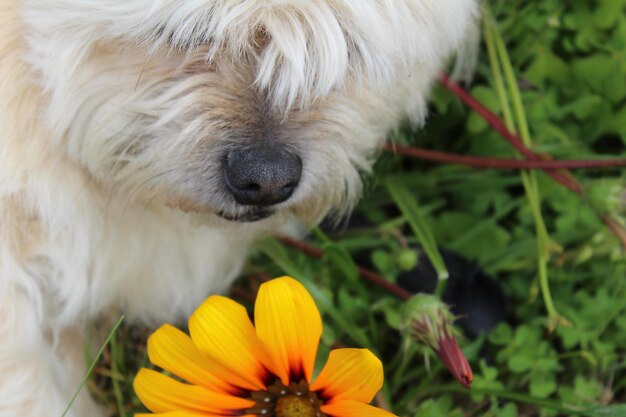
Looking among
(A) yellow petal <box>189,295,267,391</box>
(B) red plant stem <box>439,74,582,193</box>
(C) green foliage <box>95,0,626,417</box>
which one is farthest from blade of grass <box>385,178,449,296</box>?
(A) yellow petal <box>189,295,267,391</box>

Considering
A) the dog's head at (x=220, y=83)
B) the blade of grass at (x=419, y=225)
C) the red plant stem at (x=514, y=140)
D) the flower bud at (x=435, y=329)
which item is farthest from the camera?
the red plant stem at (x=514, y=140)

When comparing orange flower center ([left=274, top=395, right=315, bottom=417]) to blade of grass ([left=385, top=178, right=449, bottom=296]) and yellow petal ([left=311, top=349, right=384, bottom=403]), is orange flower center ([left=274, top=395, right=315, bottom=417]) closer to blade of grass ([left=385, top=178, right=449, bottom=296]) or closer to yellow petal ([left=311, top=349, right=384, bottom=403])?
yellow petal ([left=311, top=349, right=384, bottom=403])

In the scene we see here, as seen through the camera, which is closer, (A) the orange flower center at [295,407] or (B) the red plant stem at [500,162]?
(A) the orange flower center at [295,407]

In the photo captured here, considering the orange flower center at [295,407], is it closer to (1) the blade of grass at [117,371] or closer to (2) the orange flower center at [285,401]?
(2) the orange flower center at [285,401]

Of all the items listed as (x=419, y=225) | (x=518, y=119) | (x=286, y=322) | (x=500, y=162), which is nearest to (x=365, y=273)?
(x=419, y=225)

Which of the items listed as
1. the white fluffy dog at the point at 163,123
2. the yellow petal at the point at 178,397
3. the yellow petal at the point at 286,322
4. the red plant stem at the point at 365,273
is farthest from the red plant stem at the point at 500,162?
the yellow petal at the point at 178,397

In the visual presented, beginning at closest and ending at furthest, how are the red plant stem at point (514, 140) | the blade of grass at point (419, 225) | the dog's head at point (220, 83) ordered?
1. the dog's head at point (220, 83)
2. the blade of grass at point (419, 225)
3. the red plant stem at point (514, 140)

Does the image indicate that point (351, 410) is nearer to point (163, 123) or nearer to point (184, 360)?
point (184, 360)

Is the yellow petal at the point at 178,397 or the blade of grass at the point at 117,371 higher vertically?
the yellow petal at the point at 178,397

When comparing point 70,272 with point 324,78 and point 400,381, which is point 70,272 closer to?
point 324,78
